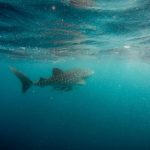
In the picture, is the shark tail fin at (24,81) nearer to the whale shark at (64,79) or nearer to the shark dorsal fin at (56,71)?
the whale shark at (64,79)

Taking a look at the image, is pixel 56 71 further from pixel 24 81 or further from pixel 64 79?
pixel 24 81

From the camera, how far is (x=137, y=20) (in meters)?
16.9

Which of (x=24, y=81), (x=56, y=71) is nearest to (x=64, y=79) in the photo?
(x=56, y=71)

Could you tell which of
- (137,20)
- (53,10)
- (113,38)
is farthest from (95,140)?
(53,10)

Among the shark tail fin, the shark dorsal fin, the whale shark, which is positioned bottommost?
the shark tail fin

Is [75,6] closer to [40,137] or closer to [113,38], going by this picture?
[113,38]

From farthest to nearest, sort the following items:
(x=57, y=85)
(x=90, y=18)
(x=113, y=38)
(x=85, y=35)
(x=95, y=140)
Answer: (x=95, y=140), (x=113, y=38), (x=85, y=35), (x=90, y=18), (x=57, y=85)

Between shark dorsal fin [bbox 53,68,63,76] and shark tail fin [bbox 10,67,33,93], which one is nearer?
shark dorsal fin [bbox 53,68,63,76]

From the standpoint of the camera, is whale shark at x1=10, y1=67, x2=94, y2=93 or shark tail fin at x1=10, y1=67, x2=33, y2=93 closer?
whale shark at x1=10, y1=67, x2=94, y2=93

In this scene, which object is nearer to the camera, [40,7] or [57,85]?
[57,85]

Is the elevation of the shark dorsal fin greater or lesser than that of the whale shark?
greater

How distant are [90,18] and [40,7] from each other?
3.82 m

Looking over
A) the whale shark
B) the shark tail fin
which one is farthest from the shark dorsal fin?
the shark tail fin

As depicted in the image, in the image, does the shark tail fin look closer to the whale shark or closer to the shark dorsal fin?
the whale shark
